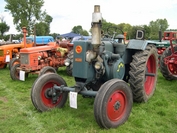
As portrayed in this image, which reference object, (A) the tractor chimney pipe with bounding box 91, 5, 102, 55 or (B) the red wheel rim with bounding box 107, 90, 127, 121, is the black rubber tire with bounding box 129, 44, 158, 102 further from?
(A) the tractor chimney pipe with bounding box 91, 5, 102, 55

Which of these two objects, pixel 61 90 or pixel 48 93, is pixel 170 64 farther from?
pixel 48 93

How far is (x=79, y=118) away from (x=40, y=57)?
13.0 feet

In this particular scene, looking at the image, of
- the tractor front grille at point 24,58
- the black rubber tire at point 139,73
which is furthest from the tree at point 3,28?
the black rubber tire at point 139,73

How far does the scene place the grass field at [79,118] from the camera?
10.7 feet

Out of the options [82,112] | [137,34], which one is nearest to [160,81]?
[137,34]

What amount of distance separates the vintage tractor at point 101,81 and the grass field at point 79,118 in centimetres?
18

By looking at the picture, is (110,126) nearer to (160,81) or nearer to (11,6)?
(160,81)

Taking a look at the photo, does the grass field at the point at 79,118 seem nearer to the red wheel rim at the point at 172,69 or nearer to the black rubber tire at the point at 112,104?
the black rubber tire at the point at 112,104

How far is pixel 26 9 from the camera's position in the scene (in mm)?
42188

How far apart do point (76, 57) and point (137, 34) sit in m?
1.80

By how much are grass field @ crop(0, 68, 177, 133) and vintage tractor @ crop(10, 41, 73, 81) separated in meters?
1.79

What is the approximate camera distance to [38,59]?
7.07 meters

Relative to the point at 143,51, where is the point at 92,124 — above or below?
below

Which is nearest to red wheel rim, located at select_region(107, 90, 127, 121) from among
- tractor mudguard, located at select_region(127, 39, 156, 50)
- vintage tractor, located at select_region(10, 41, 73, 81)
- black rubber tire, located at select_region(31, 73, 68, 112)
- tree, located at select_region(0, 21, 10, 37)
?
black rubber tire, located at select_region(31, 73, 68, 112)
